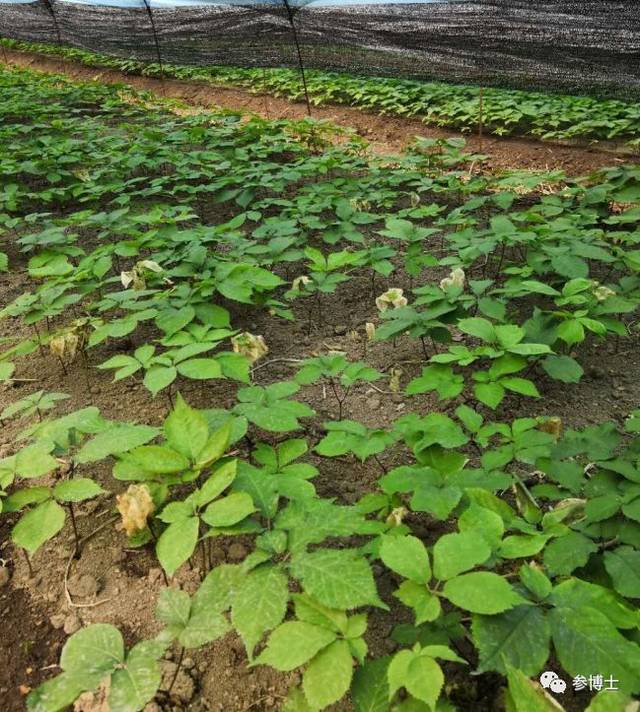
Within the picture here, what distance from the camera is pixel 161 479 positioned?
1.25 meters

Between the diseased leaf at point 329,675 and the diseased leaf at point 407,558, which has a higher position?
the diseased leaf at point 407,558

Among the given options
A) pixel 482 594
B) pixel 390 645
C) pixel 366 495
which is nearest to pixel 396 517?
pixel 366 495

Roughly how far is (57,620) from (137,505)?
287 mm

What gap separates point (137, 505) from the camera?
3.94ft

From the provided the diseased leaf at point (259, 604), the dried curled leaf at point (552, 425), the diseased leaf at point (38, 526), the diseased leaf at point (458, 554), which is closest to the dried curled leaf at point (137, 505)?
the diseased leaf at point (38, 526)

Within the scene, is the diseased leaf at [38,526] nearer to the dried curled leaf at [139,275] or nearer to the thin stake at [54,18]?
the dried curled leaf at [139,275]

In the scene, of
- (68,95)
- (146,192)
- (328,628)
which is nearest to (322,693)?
(328,628)

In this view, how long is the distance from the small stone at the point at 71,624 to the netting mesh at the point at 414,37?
5174 millimetres

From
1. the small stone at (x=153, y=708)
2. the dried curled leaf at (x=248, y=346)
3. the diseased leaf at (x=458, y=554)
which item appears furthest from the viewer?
the dried curled leaf at (x=248, y=346)

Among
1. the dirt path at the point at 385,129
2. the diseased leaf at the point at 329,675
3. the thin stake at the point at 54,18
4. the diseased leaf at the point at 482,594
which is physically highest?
the thin stake at the point at 54,18

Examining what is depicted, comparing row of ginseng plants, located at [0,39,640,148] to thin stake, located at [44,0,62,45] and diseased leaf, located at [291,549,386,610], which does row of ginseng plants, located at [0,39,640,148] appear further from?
diseased leaf, located at [291,549,386,610]

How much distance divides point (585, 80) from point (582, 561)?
5.44 metres

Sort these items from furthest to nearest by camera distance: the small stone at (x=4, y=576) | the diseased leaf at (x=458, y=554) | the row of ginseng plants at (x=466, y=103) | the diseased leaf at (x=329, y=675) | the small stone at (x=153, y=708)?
the row of ginseng plants at (x=466, y=103)
the small stone at (x=4, y=576)
the small stone at (x=153, y=708)
the diseased leaf at (x=458, y=554)
the diseased leaf at (x=329, y=675)

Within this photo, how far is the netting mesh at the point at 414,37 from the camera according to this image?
15.2ft
